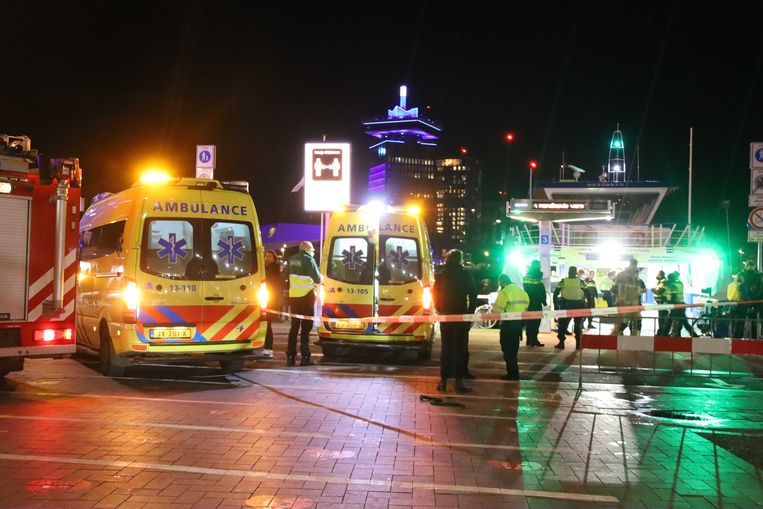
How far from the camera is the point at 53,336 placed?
342 inches

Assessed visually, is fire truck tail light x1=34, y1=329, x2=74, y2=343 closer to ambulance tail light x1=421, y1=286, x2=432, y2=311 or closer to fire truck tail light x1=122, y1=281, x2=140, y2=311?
fire truck tail light x1=122, y1=281, x2=140, y2=311

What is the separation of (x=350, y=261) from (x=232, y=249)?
9.95 ft

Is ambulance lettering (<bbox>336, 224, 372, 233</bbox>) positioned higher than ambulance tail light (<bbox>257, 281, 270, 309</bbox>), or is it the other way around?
ambulance lettering (<bbox>336, 224, 372, 233</bbox>)

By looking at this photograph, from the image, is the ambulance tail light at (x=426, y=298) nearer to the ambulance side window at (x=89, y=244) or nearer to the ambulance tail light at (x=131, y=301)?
the ambulance tail light at (x=131, y=301)

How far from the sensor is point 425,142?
189 meters

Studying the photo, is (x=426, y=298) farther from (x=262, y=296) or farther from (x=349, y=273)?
(x=262, y=296)

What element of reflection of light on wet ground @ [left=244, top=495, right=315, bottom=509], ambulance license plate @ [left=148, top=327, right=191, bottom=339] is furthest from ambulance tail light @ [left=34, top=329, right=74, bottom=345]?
reflection of light on wet ground @ [left=244, top=495, right=315, bottom=509]

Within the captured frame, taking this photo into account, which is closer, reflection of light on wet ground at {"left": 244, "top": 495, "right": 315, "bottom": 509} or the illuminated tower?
reflection of light on wet ground at {"left": 244, "top": 495, "right": 315, "bottom": 509}

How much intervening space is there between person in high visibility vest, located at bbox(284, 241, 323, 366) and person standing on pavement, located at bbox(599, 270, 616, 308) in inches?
369

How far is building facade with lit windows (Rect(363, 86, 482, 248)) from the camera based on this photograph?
17938cm

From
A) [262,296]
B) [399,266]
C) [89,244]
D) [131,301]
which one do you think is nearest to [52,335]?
[131,301]

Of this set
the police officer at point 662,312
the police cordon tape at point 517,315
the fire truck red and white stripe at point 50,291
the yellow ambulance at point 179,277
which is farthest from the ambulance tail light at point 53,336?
the police officer at point 662,312

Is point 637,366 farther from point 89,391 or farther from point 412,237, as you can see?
point 89,391

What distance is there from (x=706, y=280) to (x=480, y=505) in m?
25.5
